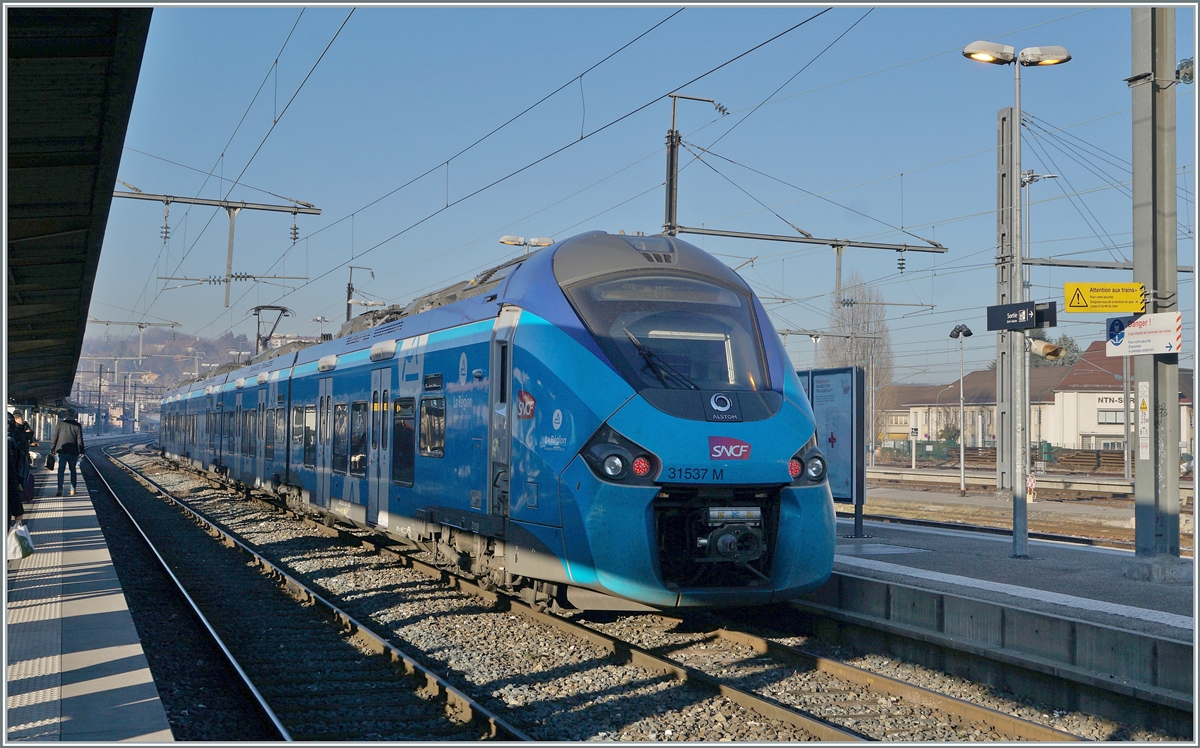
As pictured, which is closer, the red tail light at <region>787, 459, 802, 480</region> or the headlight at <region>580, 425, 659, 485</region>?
the headlight at <region>580, 425, 659, 485</region>

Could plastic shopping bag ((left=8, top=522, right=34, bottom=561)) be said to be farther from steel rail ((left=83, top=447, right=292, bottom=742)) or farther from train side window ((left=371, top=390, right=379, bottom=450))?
train side window ((left=371, top=390, right=379, bottom=450))

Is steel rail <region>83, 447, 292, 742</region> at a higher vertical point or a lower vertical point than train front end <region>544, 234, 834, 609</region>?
lower

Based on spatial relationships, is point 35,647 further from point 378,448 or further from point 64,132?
point 378,448

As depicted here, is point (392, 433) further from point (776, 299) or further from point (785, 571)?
point (776, 299)

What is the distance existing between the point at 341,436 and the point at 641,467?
792 centimetres

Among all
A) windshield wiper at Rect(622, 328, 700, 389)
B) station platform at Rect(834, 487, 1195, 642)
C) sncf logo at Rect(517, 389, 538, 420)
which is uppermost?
windshield wiper at Rect(622, 328, 700, 389)

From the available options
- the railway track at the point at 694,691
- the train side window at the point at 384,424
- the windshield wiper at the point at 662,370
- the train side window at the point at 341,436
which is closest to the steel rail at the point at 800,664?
the railway track at the point at 694,691

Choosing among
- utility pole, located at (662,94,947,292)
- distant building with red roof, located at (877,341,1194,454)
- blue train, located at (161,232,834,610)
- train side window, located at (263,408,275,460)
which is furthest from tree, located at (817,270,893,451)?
blue train, located at (161,232,834,610)

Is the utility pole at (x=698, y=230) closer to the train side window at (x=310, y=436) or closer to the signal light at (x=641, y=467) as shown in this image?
the train side window at (x=310, y=436)

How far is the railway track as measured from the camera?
6.75 metres

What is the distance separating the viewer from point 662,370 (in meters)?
8.73

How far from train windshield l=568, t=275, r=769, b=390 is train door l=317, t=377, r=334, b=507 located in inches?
304

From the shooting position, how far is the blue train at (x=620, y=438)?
27.0ft

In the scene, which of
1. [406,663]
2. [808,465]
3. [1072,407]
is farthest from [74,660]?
[1072,407]
